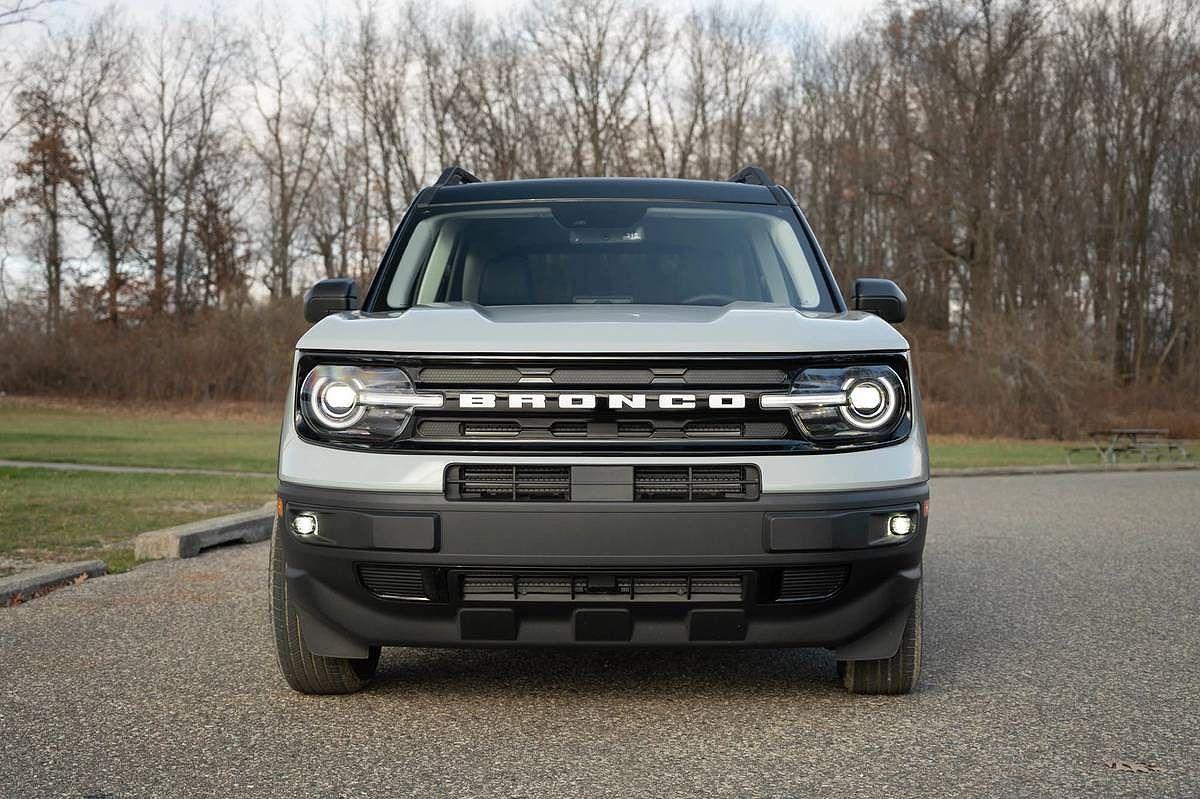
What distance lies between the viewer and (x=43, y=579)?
24.1 ft

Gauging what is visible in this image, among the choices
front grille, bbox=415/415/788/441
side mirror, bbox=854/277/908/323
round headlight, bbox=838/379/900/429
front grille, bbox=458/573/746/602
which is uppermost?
side mirror, bbox=854/277/908/323

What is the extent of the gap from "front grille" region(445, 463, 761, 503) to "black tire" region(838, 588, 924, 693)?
0.95 m

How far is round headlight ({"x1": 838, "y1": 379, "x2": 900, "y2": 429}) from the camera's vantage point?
13.9 feet

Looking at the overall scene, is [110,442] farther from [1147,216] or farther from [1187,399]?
[1147,216]

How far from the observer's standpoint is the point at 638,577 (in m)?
4.10

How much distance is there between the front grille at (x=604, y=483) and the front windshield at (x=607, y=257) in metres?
1.33

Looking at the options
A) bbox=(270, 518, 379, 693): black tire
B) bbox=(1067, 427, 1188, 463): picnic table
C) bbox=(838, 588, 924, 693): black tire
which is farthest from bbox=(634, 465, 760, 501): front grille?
bbox=(1067, 427, 1188, 463): picnic table

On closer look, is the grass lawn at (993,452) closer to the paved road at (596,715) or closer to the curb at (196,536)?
the curb at (196,536)

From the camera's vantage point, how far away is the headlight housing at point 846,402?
4.16 metres

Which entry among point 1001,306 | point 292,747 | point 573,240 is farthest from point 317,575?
point 1001,306

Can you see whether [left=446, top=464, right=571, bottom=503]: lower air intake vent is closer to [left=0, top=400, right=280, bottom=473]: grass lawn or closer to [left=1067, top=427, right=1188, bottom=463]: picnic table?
[left=0, top=400, right=280, bottom=473]: grass lawn

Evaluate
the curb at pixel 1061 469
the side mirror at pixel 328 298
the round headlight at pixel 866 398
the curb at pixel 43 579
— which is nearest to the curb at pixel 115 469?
the curb at pixel 43 579

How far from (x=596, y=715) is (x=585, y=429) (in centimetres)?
106

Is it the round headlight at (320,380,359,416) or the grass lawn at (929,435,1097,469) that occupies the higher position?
the round headlight at (320,380,359,416)
